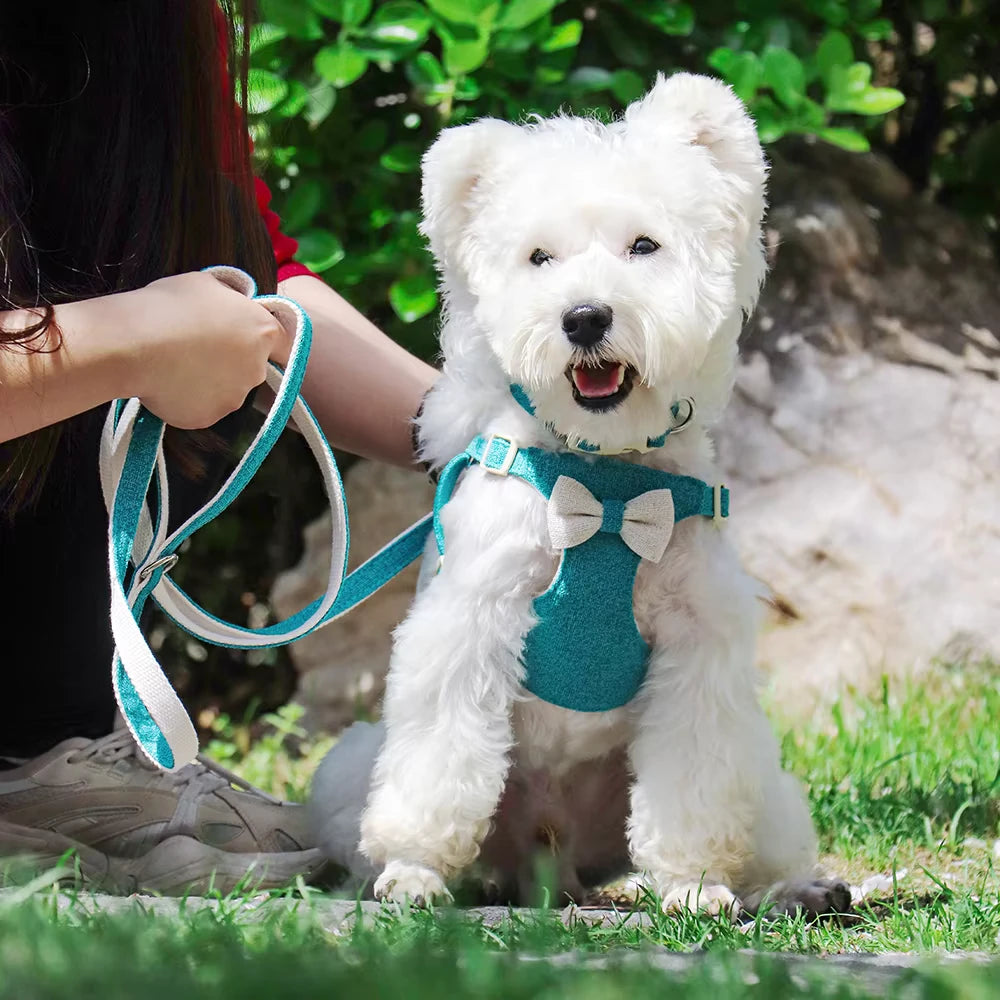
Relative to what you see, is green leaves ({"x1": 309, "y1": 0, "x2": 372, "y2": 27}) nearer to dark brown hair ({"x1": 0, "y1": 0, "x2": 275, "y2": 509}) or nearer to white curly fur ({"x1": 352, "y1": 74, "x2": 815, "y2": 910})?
dark brown hair ({"x1": 0, "y1": 0, "x2": 275, "y2": 509})

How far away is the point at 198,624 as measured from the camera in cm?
213

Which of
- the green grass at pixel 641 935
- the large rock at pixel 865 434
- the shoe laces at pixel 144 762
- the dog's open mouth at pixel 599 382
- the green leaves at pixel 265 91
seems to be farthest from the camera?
the large rock at pixel 865 434

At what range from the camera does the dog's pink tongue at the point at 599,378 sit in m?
1.93

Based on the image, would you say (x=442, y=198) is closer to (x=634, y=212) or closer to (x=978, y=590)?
(x=634, y=212)

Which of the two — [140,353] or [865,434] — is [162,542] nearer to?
[140,353]

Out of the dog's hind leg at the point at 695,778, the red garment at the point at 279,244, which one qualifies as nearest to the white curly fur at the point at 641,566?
the dog's hind leg at the point at 695,778

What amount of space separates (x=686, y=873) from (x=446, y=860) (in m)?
0.36

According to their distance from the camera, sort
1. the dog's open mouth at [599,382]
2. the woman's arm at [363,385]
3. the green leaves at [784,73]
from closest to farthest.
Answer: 1. the dog's open mouth at [599,382]
2. the woman's arm at [363,385]
3. the green leaves at [784,73]

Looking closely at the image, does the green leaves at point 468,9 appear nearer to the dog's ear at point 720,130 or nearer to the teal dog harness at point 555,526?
the dog's ear at point 720,130

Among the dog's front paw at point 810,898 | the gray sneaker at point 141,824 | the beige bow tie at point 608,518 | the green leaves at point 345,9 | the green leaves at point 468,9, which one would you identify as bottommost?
the gray sneaker at point 141,824

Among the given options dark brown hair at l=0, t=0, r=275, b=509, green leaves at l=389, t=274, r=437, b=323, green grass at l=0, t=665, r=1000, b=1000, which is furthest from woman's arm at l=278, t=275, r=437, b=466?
green grass at l=0, t=665, r=1000, b=1000

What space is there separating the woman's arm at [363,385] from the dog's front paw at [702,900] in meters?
0.99

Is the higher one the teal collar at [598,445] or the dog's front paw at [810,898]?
the teal collar at [598,445]

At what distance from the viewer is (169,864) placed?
2.27 meters
